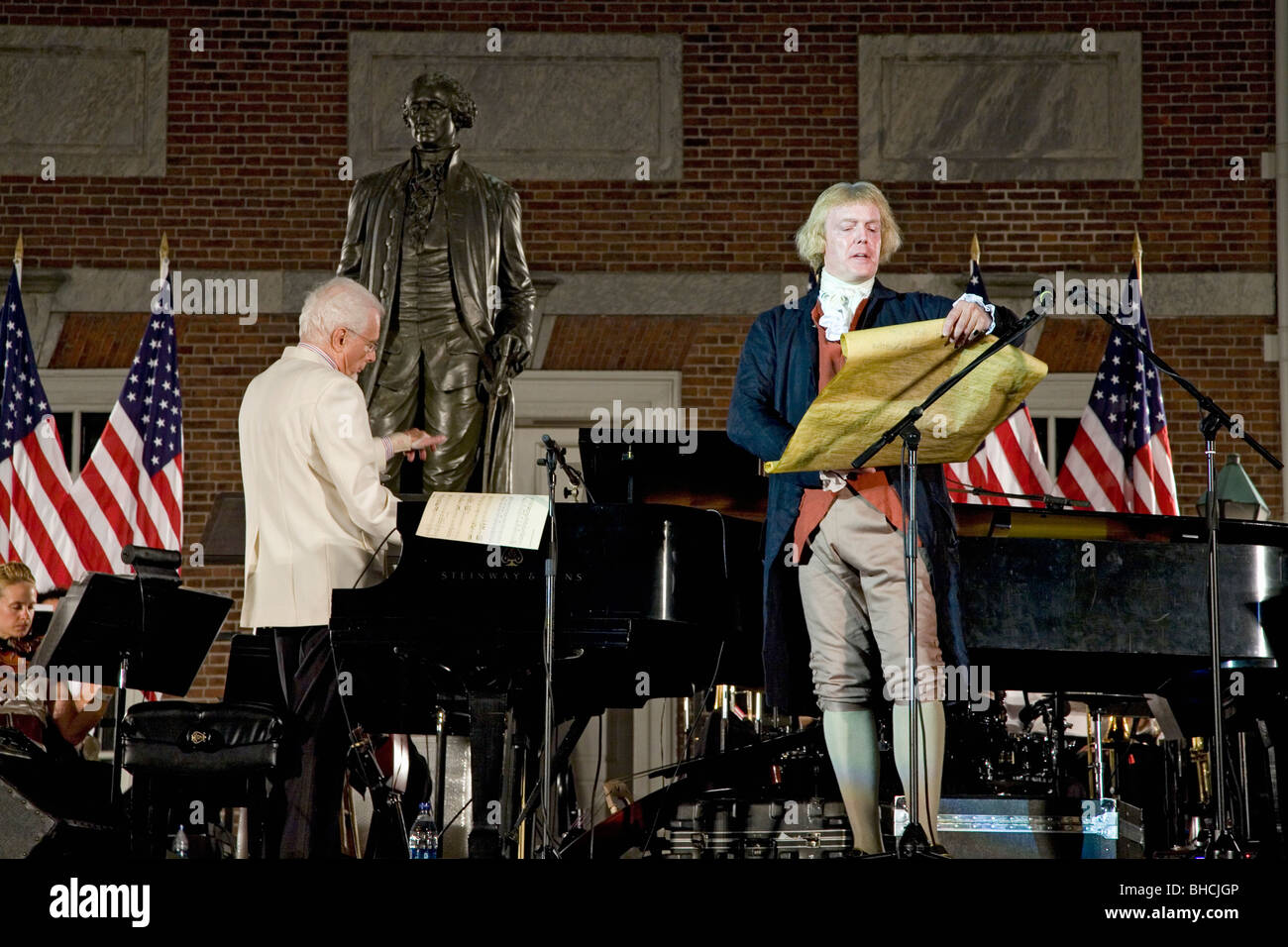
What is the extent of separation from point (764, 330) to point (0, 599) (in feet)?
12.0

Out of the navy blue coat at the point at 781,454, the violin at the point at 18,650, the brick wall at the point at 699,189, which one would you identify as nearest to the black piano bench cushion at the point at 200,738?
the navy blue coat at the point at 781,454

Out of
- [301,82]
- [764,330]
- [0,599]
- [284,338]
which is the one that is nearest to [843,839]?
[764,330]

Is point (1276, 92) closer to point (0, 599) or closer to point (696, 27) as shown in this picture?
point (696, 27)

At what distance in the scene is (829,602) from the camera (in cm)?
407

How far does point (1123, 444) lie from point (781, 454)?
5376 millimetres

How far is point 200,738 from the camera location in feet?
15.2

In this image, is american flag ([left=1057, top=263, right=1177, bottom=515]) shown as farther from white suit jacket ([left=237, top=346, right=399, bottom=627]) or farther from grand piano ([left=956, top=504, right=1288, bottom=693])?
white suit jacket ([left=237, top=346, right=399, bottom=627])

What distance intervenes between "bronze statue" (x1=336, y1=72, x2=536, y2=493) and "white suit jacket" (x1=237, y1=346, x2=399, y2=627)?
173cm

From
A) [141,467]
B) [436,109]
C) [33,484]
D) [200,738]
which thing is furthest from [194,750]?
[33,484]

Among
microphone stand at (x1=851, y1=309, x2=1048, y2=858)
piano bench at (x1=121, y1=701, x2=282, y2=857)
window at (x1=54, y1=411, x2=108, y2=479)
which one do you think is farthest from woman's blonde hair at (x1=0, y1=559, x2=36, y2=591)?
microphone stand at (x1=851, y1=309, x2=1048, y2=858)

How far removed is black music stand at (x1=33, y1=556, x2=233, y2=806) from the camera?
4.77 meters

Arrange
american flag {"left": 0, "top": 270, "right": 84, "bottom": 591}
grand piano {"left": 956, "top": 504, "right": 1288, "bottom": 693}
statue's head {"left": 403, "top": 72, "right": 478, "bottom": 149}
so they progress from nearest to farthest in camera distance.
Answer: grand piano {"left": 956, "top": 504, "right": 1288, "bottom": 693} < statue's head {"left": 403, "top": 72, "right": 478, "bottom": 149} < american flag {"left": 0, "top": 270, "right": 84, "bottom": 591}

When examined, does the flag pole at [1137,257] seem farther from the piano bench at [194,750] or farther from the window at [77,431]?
the piano bench at [194,750]
